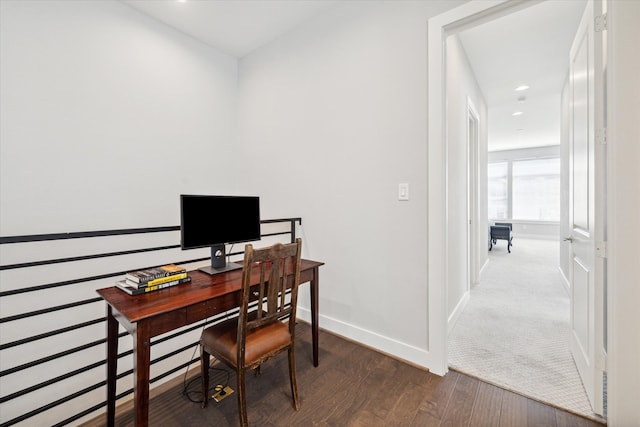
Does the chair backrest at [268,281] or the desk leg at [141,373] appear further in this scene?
the chair backrest at [268,281]

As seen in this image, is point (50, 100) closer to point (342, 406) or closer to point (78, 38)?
point (78, 38)

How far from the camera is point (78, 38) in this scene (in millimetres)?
2229

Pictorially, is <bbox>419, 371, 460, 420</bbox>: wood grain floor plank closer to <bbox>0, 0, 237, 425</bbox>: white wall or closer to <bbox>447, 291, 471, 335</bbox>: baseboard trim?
<bbox>447, 291, 471, 335</bbox>: baseboard trim

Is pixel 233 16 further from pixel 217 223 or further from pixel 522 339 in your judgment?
pixel 522 339

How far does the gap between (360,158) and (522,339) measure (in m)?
2.06

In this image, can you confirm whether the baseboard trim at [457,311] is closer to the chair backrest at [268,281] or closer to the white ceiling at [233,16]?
the chair backrest at [268,281]

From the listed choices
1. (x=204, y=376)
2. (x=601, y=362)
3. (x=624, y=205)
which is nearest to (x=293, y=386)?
(x=204, y=376)

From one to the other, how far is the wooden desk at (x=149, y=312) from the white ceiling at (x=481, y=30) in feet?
7.69

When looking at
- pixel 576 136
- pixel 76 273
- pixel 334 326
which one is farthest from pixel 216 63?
pixel 576 136

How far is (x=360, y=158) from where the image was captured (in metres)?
2.30

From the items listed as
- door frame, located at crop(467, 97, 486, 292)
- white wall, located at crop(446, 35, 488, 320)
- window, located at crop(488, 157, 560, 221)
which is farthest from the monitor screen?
window, located at crop(488, 157, 560, 221)

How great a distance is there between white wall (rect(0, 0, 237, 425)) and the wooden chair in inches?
54.6

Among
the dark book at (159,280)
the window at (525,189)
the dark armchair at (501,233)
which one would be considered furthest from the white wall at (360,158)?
the window at (525,189)

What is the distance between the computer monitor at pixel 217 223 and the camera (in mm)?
1716
